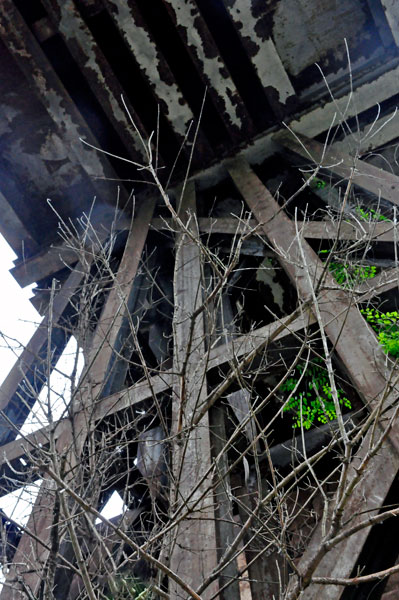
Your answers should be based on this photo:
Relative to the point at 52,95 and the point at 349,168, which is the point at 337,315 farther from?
the point at 52,95

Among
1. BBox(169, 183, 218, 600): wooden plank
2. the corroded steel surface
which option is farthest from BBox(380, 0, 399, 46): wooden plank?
BBox(169, 183, 218, 600): wooden plank

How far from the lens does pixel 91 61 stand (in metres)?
5.21

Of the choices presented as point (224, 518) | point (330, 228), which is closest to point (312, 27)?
point (330, 228)

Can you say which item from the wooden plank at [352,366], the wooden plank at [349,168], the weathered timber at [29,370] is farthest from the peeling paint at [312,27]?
the weathered timber at [29,370]

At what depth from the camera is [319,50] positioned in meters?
5.43

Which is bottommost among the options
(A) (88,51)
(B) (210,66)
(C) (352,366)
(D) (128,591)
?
(C) (352,366)

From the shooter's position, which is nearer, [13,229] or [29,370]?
[29,370]

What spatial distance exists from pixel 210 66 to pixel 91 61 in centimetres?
98

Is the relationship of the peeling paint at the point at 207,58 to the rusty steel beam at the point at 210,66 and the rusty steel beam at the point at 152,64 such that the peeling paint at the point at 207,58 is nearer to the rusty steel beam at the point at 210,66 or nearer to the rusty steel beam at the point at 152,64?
the rusty steel beam at the point at 210,66

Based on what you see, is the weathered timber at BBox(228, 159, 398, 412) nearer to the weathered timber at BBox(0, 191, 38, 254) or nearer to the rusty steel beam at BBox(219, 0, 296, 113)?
the rusty steel beam at BBox(219, 0, 296, 113)

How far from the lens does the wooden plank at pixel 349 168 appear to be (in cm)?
412

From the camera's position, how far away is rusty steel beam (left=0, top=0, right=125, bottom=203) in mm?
5043

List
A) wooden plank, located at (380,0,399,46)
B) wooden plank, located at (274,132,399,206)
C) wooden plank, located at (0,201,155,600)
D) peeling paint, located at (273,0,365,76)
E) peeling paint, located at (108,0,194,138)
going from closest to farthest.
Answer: wooden plank, located at (0,201,155,600)
wooden plank, located at (274,132,399,206)
wooden plank, located at (380,0,399,46)
peeling paint, located at (108,0,194,138)
peeling paint, located at (273,0,365,76)

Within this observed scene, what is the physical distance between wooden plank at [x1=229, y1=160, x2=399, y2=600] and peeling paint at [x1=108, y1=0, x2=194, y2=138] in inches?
53.0
